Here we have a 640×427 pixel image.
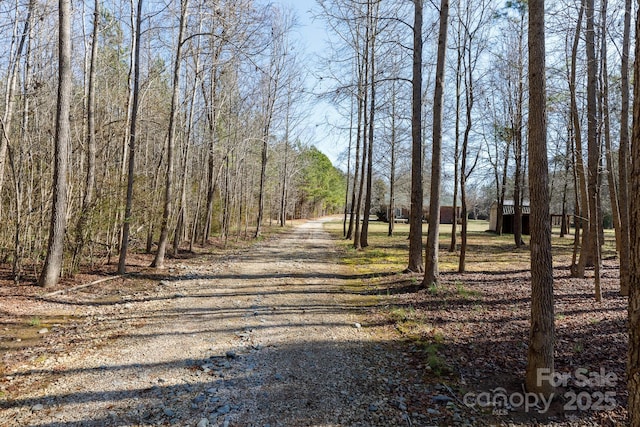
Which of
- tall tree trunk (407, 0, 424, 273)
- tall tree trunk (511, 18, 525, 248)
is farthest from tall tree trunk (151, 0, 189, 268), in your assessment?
tall tree trunk (511, 18, 525, 248)

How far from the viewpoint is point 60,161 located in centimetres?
746

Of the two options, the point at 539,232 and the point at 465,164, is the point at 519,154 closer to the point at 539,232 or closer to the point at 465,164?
the point at 465,164

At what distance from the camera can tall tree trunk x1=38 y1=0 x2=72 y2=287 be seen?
7371 millimetres

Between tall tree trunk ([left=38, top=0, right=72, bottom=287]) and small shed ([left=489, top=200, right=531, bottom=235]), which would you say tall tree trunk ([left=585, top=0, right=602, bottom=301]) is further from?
small shed ([left=489, top=200, right=531, bottom=235])

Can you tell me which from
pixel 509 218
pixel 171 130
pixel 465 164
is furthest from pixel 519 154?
pixel 171 130

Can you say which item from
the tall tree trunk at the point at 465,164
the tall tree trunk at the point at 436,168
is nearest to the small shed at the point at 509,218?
the tall tree trunk at the point at 465,164

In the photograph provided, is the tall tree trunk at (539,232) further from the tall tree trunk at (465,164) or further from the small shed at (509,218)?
the small shed at (509,218)

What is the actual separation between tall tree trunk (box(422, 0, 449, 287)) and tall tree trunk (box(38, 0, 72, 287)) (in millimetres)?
7601

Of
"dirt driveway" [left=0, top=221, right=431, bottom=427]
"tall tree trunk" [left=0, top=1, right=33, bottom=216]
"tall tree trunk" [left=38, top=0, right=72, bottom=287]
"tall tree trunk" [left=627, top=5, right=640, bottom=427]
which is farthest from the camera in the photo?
"tall tree trunk" [left=0, top=1, right=33, bottom=216]

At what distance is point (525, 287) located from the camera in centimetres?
803

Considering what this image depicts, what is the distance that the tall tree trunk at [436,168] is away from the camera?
26.0ft

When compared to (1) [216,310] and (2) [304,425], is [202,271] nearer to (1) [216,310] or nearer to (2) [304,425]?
(1) [216,310]

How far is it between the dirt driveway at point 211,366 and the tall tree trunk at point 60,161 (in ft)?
3.32

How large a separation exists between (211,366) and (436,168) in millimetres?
6186
